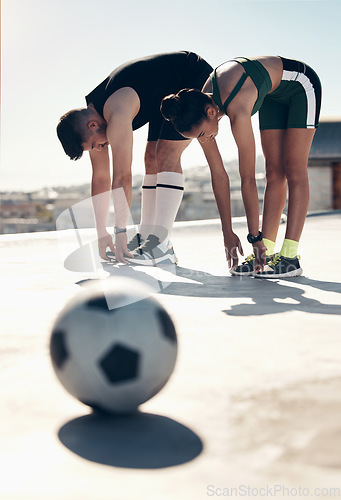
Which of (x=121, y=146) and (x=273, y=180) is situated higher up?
(x=121, y=146)

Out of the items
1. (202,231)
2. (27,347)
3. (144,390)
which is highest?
(144,390)

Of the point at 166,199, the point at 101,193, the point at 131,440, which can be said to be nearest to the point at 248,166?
the point at 166,199

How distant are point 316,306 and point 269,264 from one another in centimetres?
100

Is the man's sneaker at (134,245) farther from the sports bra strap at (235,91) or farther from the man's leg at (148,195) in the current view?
the sports bra strap at (235,91)

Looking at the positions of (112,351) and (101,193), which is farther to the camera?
(101,193)

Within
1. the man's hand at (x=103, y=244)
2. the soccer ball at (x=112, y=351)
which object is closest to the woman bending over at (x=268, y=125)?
the man's hand at (x=103, y=244)

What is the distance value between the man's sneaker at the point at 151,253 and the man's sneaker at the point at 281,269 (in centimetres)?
92

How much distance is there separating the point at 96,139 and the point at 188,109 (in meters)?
0.94

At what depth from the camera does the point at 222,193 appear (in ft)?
12.6

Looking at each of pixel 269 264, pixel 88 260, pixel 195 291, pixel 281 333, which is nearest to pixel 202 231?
pixel 88 260

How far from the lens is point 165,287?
Answer: 344 centimetres

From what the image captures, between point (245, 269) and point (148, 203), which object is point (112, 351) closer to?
point (245, 269)

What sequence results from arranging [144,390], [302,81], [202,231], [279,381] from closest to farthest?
[144,390]
[279,381]
[302,81]
[202,231]

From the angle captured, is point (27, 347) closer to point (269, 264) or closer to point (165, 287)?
point (165, 287)
